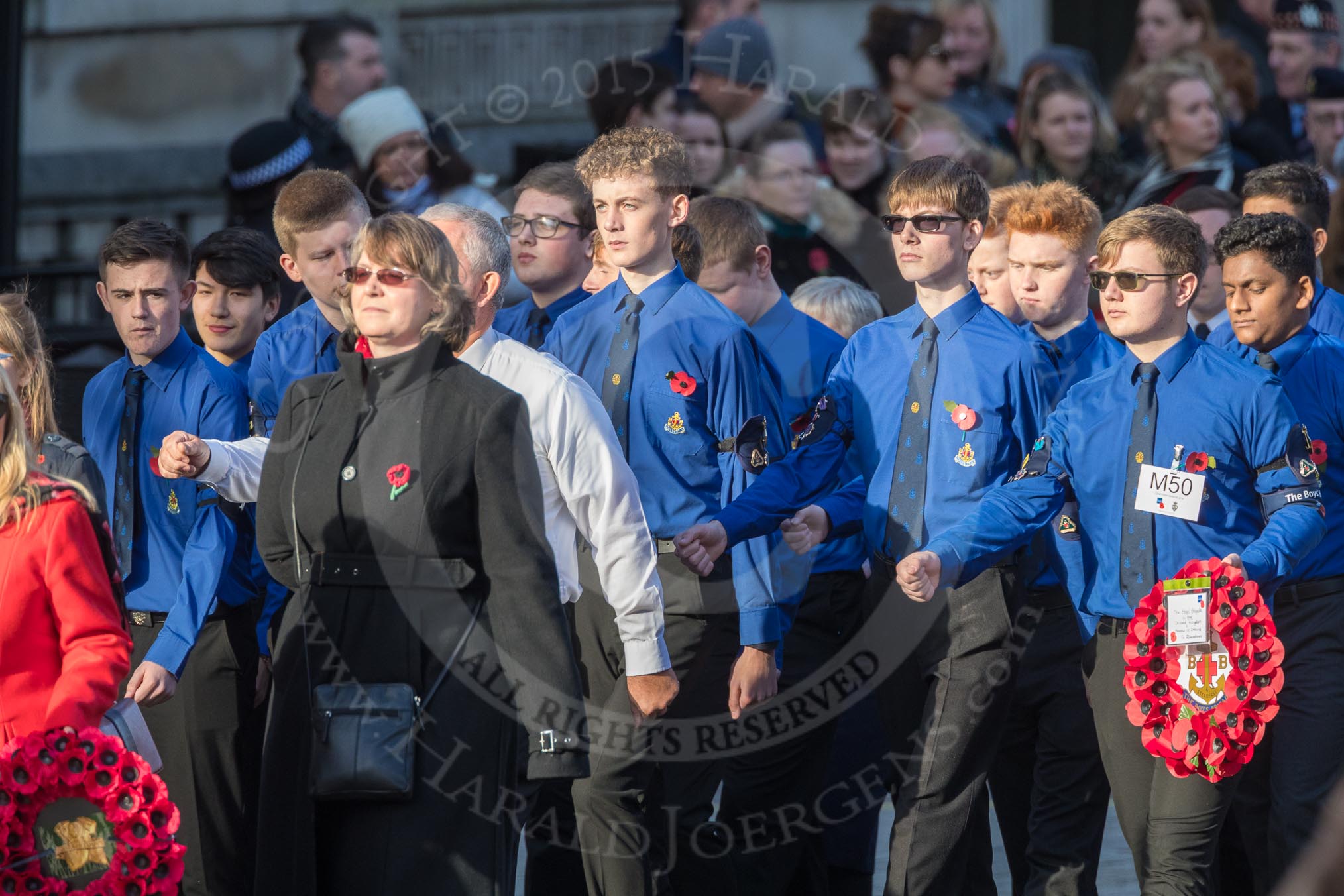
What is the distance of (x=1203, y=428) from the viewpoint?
17.1ft

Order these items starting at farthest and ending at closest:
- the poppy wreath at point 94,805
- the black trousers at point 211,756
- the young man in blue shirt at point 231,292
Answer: the young man in blue shirt at point 231,292 < the black trousers at point 211,756 < the poppy wreath at point 94,805

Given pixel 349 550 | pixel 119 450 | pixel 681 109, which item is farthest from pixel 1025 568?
pixel 681 109

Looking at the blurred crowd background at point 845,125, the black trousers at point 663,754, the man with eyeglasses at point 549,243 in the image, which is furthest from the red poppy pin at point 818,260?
the black trousers at point 663,754

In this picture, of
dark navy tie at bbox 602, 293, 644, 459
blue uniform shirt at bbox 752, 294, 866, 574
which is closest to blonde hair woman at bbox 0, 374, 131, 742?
dark navy tie at bbox 602, 293, 644, 459

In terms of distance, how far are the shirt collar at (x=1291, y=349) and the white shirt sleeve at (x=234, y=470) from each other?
9.76 ft

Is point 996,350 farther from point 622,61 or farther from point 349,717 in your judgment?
point 622,61

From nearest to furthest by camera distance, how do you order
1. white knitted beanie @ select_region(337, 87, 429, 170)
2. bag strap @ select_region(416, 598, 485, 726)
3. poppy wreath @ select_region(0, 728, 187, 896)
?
poppy wreath @ select_region(0, 728, 187, 896) < bag strap @ select_region(416, 598, 485, 726) < white knitted beanie @ select_region(337, 87, 429, 170)

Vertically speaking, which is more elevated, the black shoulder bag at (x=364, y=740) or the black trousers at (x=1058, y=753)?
the black shoulder bag at (x=364, y=740)

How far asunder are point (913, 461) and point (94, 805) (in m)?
2.58

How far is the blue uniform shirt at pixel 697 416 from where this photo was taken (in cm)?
562

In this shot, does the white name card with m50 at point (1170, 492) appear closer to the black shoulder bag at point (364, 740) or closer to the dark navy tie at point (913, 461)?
the dark navy tie at point (913, 461)

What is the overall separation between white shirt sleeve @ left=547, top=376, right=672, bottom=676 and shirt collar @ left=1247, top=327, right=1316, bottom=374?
2080 mm

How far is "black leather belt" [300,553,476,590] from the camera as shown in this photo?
13.6 feet

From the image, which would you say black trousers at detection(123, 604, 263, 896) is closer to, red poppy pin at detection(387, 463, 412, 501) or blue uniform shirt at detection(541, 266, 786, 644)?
blue uniform shirt at detection(541, 266, 786, 644)
